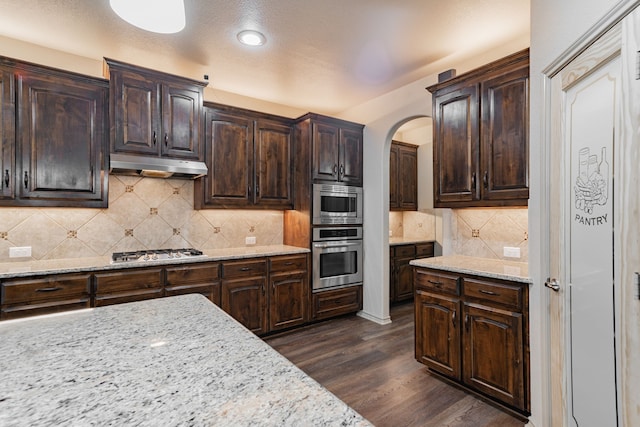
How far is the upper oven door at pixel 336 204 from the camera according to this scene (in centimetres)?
360

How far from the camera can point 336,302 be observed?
12.4ft

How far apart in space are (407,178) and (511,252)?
8.47 ft

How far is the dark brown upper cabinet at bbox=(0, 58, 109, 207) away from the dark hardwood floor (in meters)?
2.33

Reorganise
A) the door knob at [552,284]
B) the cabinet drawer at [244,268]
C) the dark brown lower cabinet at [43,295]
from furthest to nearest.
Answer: the cabinet drawer at [244,268], the dark brown lower cabinet at [43,295], the door knob at [552,284]

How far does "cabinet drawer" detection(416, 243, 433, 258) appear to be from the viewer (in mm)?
4673

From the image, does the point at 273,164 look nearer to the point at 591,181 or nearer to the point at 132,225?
the point at 132,225

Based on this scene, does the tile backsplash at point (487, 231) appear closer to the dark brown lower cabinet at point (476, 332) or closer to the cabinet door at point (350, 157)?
the dark brown lower cabinet at point (476, 332)

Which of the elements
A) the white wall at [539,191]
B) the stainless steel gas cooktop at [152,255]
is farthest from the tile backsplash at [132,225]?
the white wall at [539,191]

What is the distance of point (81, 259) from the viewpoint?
278cm

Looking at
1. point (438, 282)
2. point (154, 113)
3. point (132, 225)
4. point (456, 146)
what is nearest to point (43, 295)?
point (132, 225)

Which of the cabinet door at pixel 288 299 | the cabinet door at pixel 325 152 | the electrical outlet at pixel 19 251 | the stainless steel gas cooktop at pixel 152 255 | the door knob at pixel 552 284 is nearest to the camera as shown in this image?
the door knob at pixel 552 284

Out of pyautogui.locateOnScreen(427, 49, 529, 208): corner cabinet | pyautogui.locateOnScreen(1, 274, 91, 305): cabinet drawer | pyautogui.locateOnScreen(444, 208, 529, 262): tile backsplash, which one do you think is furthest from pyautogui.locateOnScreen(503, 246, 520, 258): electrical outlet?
pyautogui.locateOnScreen(1, 274, 91, 305): cabinet drawer

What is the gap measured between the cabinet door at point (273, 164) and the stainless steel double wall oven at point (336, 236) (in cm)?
40

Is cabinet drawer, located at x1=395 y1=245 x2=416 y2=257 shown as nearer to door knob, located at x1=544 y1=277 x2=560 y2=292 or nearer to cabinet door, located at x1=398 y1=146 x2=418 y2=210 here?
cabinet door, located at x1=398 y1=146 x2=418 y2=210
